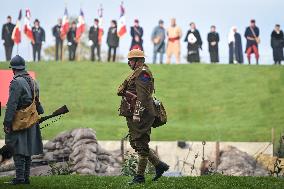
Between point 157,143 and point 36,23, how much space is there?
15923 millimetres

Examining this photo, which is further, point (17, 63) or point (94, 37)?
point (94, 37)

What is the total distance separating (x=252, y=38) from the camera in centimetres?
3816

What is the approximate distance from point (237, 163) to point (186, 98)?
10223 millimetres

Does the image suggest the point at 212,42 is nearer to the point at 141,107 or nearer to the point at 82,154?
the point at 82,154

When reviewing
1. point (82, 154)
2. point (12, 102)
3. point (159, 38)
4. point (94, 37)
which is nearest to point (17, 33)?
point (94, 37)

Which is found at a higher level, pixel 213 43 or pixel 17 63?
pixel 213 43

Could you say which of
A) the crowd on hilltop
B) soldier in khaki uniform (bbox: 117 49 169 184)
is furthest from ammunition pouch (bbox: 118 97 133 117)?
the crowd on hilltop

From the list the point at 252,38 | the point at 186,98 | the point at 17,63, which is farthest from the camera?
the point at 252,38

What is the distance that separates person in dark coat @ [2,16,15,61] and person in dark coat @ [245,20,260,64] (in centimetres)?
1178

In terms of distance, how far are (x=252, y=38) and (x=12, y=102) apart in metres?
28.1

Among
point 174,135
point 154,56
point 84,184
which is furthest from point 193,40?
point 84,184

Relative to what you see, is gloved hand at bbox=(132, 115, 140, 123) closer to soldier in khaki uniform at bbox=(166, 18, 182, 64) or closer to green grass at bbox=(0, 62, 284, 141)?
green grass at bbox=(0, 62, 284, 141)

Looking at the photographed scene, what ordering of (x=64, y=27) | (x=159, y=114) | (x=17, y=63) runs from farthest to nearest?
(x=64, y=27), (x=17, y=63), (x=159, y=114)

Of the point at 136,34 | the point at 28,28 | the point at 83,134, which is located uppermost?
the point at 28,28
